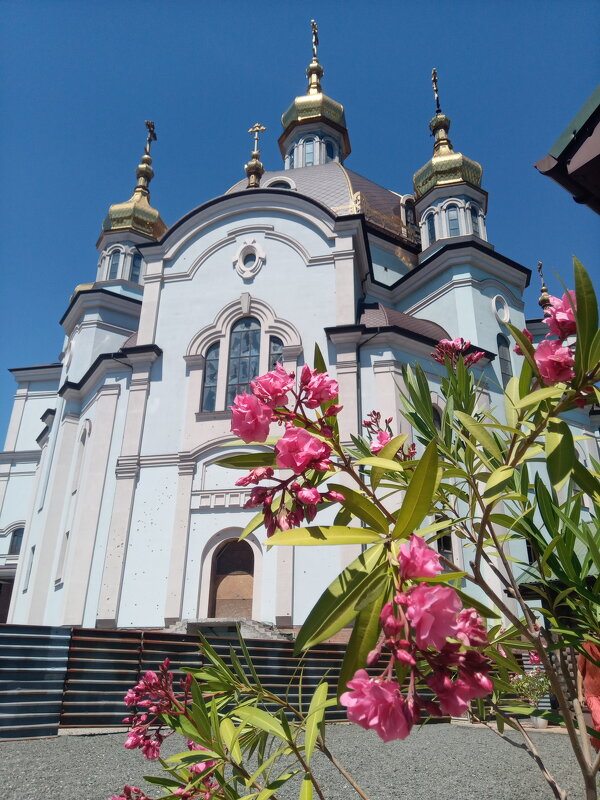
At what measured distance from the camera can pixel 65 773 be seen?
4180 mm

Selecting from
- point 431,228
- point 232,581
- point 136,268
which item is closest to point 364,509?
point 232,581

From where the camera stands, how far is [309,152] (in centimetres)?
2848

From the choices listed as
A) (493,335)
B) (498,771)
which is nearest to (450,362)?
(498,771)

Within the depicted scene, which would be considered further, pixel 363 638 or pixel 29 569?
pixel 29 569

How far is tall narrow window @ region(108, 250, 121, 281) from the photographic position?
20048mm

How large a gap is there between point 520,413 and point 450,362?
2.34 feet

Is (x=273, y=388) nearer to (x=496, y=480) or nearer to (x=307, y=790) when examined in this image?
(x=496, y=480)

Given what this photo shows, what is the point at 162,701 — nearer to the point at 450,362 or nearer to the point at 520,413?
the point at 520,413

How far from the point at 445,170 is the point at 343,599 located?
21653mm

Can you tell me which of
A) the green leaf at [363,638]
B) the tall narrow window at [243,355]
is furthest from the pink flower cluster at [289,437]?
the tall narrow window at [243,355]

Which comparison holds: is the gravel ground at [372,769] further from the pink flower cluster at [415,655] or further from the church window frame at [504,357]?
the church window frame at [504,357]

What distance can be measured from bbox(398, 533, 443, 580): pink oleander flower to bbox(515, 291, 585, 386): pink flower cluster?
71 cm

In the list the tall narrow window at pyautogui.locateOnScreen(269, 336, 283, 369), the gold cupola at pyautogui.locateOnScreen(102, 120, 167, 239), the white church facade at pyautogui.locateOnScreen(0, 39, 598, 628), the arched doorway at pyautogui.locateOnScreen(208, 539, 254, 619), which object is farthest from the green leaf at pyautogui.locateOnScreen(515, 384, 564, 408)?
the gold cupola at pyautogui.locateOnScreen(102, 120, 167, 239)

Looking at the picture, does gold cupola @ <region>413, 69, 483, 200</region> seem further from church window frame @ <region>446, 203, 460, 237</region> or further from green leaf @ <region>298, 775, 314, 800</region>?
green leaf @ <region>298, 775, 314, 800</region>
